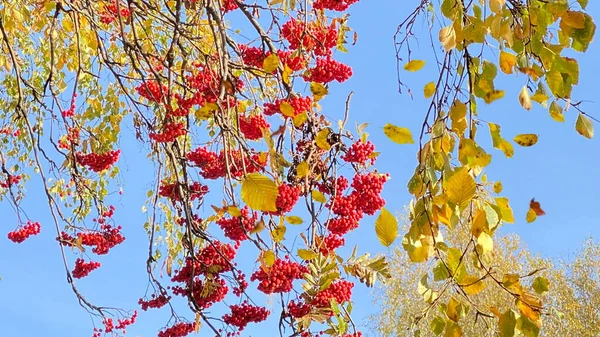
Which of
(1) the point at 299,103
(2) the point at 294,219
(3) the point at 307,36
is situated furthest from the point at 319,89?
(3) the point at 307,36

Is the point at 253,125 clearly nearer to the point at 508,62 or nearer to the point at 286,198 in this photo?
the point at 286,198

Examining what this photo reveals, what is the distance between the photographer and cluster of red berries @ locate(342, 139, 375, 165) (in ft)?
6.65

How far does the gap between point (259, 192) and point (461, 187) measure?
0.37 metres

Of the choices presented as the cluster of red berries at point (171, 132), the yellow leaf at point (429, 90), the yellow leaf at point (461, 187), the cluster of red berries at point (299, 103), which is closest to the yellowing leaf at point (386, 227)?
the yellow leaf at point (461, 187)

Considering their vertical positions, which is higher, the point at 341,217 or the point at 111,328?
the point at 111,328

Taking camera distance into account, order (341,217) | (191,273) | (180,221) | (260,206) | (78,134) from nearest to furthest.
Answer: (260,206), (341,217), (191,273), (180,221), (78,134)

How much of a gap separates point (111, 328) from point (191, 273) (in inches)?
54.8

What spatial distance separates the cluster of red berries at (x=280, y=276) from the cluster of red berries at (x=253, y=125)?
0.47 meters

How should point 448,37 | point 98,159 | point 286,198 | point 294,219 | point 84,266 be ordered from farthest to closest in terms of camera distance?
point 84,266 < point 98,159 < point 286,198 < point 294,219 < point 448,37

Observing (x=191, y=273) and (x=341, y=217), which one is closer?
(x=341, y=217)

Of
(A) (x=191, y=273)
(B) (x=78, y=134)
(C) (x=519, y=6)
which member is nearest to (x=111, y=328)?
(B) (x=78, y=134)

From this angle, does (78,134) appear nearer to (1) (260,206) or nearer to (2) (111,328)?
(2) (111,328)

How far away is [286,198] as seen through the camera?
5.91ft

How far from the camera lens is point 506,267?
10.2 metres
